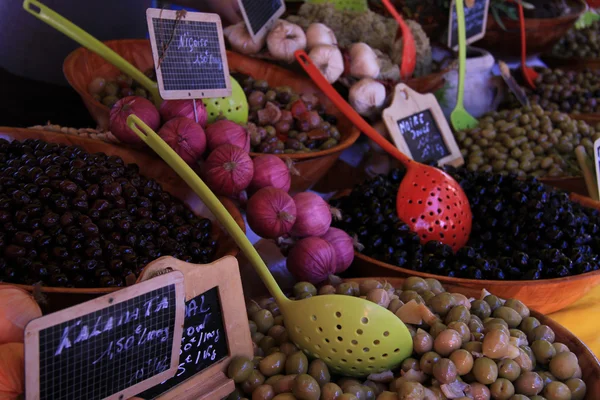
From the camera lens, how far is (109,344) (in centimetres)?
72

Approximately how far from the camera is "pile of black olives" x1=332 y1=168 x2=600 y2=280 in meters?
1.38

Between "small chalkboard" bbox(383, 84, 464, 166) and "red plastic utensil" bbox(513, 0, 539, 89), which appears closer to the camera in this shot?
"small chalkboard" bbox(383, 84, 464, 166)

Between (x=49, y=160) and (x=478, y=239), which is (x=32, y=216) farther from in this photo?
(x=478, y=239)

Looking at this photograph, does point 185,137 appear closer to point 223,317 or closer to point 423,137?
point 223,317

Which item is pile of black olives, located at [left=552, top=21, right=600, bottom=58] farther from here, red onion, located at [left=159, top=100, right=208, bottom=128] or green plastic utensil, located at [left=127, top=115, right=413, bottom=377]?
green plastic utensil, located at [left=127, top=115, right=413, bottom=377]

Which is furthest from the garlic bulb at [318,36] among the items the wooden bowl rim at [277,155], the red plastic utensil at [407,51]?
the wooden bowl rim at [277,155]

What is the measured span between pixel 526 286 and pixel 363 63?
1.12 metres

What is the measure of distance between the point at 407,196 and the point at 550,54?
2.18 meters

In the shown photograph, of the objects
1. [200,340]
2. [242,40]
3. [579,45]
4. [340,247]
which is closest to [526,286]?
[340,247]

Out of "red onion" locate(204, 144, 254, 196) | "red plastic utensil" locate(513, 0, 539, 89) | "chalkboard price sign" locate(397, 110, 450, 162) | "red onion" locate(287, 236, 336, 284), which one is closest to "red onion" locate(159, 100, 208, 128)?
"red onion" locate(204, 144, 254, 196)

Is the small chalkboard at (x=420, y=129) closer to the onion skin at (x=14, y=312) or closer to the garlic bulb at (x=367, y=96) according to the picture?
the garlic bulb at (x=367, y=96)

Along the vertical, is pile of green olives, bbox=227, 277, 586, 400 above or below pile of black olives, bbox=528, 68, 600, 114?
above

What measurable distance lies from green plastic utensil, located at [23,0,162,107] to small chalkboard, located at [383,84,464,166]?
81cm

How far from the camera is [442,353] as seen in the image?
3.26 feet
